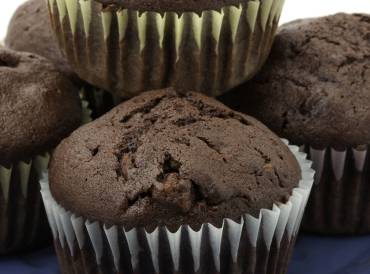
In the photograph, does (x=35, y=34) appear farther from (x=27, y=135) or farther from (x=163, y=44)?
(x=163, y=44)

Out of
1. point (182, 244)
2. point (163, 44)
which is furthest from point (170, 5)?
point (182, 244)

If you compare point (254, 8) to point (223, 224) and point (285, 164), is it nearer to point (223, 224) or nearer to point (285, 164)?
point (285, 164)

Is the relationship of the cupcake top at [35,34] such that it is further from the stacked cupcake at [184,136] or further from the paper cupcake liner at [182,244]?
the paper cupcake liner at [182,244]

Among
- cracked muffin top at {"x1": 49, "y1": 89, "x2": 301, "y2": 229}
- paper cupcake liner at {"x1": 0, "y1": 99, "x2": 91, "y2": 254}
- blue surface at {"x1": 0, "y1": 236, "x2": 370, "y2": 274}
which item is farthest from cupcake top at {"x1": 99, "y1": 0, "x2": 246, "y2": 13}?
blue surface at {"x1": 0, "y1": 236, "x2": 370, "y2": 274}

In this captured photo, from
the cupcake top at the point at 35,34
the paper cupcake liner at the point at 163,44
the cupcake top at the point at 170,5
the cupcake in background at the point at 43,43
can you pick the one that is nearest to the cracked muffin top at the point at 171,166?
the paper cupcake liner at the point at 163,44

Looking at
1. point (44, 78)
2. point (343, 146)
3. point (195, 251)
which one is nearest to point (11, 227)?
point (44, 78)

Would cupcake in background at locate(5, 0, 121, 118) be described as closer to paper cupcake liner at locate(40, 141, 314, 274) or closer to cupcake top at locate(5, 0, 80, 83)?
cupcake top at locate(5, 0, 80, 83)
